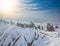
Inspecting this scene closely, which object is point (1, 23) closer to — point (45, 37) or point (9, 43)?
point (9, 43)

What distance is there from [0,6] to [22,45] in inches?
28.1

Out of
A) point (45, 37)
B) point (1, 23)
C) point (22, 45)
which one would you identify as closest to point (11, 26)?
point (1, 23)

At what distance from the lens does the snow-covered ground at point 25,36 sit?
250 centimetres

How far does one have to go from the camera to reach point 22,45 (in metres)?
2.57

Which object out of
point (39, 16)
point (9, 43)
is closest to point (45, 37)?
point (39, 16)

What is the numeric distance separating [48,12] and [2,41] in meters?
0.81

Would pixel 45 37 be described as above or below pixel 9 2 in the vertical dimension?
below

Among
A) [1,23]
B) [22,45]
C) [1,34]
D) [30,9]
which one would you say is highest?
[30,9]

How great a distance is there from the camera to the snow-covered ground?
2499 mm

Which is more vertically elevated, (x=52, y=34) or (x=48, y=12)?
(x=48, y=12)

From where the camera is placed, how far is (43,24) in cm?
260

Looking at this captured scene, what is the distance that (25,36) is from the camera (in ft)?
8.50

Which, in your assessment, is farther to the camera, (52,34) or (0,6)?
(0,6)

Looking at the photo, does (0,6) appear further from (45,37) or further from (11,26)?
(45,37)
